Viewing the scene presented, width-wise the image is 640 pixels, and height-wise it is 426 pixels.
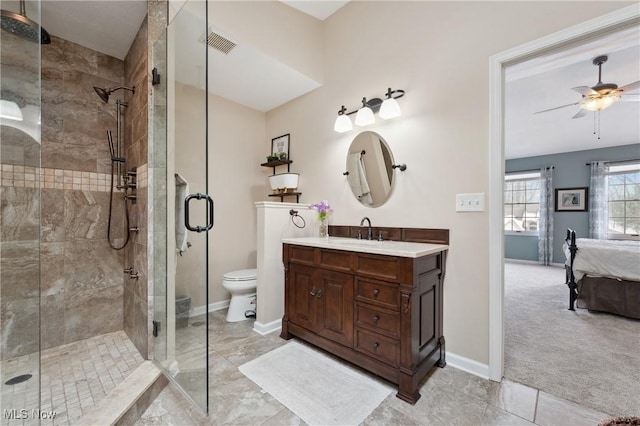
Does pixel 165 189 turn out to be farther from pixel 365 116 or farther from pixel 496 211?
pixel 496 211

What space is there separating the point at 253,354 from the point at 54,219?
Result: 2.06 metres

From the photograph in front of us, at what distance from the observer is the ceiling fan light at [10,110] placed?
125 cm

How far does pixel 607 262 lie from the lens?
2979 millimetres

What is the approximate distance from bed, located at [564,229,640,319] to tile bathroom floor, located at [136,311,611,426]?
2261 millimetres

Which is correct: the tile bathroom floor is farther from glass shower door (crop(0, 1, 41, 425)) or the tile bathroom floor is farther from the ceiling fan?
the ceiling fan

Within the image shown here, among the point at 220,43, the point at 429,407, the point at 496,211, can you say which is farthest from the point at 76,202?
the point at 496,211

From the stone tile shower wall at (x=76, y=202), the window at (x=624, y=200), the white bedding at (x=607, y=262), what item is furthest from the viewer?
the window at (x=624, y=200)

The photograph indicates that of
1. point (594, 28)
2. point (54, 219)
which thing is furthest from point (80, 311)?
point (594, 28)

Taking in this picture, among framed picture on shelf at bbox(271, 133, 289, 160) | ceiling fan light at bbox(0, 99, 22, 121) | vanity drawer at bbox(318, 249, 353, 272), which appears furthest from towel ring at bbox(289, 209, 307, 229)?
ceiling fan light at bbox(0, 99, 22, 121)

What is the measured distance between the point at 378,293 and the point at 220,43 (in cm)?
244

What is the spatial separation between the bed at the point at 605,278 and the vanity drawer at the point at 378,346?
2937mm

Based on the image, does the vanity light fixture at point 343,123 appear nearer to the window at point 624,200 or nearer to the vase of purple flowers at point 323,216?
the vase of purple flowers at point 323,216

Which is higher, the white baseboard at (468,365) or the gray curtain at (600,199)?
the gray curtain at (600,199)

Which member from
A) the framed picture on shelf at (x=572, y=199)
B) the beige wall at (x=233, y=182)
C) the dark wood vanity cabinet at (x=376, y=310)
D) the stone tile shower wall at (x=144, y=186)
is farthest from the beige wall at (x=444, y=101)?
the framed picture on shelf at (x=572, y=199)
